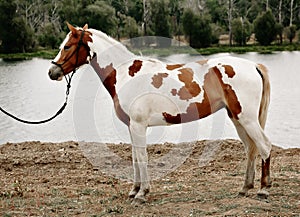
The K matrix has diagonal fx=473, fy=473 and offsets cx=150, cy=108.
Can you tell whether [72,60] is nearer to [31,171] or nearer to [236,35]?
[31,171]

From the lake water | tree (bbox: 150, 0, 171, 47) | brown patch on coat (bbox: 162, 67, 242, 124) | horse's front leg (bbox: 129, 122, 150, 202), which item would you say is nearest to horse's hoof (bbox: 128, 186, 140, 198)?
horse's front leg (bbox: 129, 122, 150, 202)

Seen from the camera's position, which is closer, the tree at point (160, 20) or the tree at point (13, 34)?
the tree at point (160, 20)

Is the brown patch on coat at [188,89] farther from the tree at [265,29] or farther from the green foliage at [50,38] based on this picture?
the green foliage at [50,38]

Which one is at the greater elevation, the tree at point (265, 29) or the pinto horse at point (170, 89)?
the pinto horse at point (170, 89)

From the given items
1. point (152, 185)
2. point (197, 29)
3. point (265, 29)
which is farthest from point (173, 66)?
point (265, 29)

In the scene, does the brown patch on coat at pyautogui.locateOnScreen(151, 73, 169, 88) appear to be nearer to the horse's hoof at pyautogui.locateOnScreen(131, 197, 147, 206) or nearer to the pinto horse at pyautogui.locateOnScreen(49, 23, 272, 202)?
the pinto horse at pyautogui.locateOnScreen(49, 23, 272, 202)

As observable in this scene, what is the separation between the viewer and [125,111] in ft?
15.0

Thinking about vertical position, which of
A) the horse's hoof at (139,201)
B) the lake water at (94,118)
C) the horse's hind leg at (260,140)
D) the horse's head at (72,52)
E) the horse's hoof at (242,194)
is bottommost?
the lake water at (94,118)

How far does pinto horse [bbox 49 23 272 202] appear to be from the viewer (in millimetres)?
4422

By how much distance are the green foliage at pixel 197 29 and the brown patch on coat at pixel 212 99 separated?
3332cm

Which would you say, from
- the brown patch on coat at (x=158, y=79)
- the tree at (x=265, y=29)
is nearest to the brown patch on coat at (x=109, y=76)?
the brown patch on coat at (x=158, y=79)

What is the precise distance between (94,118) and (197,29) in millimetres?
27536

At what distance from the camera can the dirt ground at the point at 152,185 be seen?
4305 millimetres

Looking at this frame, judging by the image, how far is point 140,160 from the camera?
4609 millimetres
